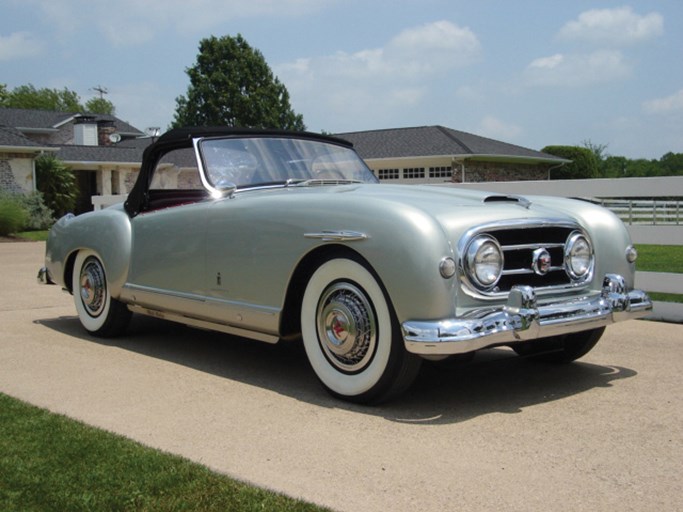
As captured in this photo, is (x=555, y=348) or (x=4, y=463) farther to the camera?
(x=555, y=348)

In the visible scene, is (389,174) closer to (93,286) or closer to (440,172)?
(440,172)

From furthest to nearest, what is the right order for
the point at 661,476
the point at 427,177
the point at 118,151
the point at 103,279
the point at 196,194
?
1. the point at 118,151
2. the point at 427,177
3. the point at 103,279
4. the point at 196,194
5. the point at 661,476

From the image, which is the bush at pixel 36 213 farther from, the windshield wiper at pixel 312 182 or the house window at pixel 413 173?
the windshield wiper at pixel 312 182

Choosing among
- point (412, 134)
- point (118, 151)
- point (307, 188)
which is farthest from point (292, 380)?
point (118, 151)

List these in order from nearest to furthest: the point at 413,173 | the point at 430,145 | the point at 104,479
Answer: the point at 104,479
the point at 430,145
the point at 413,173

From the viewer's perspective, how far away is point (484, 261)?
3.95 metres

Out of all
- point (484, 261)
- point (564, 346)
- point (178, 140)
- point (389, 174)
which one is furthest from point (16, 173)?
point (484, 261)

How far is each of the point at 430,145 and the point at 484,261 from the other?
28.8m

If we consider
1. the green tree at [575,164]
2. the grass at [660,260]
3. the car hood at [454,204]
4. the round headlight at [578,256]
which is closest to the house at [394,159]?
the green tree at [575,164]

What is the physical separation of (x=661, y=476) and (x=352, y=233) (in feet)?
5.97

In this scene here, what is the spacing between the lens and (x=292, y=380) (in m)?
4.88

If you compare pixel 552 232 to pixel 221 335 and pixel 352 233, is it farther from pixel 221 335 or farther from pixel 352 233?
pixel 221 335

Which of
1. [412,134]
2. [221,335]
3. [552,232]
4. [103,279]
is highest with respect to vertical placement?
[412,134]

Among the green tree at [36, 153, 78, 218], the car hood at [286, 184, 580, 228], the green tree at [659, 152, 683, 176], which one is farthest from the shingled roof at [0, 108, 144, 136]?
the green tree at [659, 152, 683, 176]
